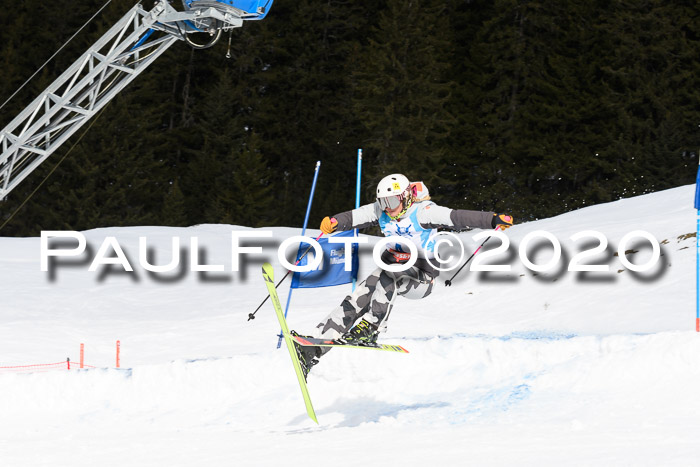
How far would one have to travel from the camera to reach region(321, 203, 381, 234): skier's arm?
7.77 metres

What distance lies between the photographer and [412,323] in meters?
13.3

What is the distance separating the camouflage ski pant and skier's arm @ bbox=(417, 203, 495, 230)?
446 mm

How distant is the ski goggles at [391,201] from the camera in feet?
24.3

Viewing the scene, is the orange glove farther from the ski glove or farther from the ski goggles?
the ski glove

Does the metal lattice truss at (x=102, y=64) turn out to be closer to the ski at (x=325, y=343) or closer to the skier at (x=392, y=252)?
the skier at (x=392, y=252)

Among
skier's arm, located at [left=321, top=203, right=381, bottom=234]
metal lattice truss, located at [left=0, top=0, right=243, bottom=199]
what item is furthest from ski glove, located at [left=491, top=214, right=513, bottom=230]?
metal lattice truss, located at [left=0, top=0, right=243, bottom=199]

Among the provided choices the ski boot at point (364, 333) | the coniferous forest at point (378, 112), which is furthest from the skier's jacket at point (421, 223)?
the coniferous forest at point (378, 112)

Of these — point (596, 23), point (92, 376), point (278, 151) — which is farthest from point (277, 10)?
point (92, 376)

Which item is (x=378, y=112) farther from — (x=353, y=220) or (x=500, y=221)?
(x=500, y=221)

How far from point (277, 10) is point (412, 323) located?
34566mm

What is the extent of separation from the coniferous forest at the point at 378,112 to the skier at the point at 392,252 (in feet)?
89.9

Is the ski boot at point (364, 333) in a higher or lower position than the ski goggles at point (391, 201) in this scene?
lower

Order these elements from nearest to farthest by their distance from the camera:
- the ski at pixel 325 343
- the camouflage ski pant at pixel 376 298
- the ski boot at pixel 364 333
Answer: the ski at pixel 325 343, the ski boot at pixel 364 333, the camouflage ski pant at pixel 376 298

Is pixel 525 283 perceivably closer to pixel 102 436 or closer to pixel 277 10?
pixel 102 436
